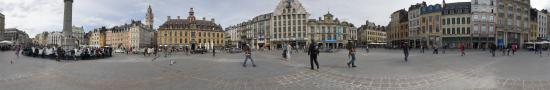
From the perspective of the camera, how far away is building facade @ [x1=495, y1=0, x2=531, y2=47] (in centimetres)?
6662

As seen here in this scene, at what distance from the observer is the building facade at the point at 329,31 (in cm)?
8575

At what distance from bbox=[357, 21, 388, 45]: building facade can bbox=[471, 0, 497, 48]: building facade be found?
60.0 metres

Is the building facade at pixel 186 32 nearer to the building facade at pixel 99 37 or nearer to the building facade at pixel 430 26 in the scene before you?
the building facade at pixel 430 26

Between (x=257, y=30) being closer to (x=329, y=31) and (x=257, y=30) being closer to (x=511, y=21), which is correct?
(x=329, y=31)

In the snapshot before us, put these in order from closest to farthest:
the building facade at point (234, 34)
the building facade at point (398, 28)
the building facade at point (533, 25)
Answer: the building facade at point (398, 28), the building facade at point (533, 25), the building facade at point (234, 34)

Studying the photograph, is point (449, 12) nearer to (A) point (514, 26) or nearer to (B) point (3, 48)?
(A) point (514, 26)

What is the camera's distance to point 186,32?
100 meters

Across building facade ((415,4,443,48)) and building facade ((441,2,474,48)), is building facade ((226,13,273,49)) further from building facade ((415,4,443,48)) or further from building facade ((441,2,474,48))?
building facade ((441,2,474,48))

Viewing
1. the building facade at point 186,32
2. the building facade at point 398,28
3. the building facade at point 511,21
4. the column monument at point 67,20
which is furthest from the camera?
the building facade at point 186,32

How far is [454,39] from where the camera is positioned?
65.1 m

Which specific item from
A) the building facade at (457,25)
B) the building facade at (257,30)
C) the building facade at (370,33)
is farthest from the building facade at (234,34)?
Result: the building facade at (457,25)

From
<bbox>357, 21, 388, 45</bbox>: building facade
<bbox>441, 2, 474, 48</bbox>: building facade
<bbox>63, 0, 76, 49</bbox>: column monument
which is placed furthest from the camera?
<bbox>357, 21, 388, 45</bbox>: building facade

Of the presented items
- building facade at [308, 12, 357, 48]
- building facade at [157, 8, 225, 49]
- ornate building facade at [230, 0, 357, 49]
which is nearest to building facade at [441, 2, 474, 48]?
ornate building facade at [230, 0, 357, 49]

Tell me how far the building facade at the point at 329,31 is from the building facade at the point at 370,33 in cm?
3925
